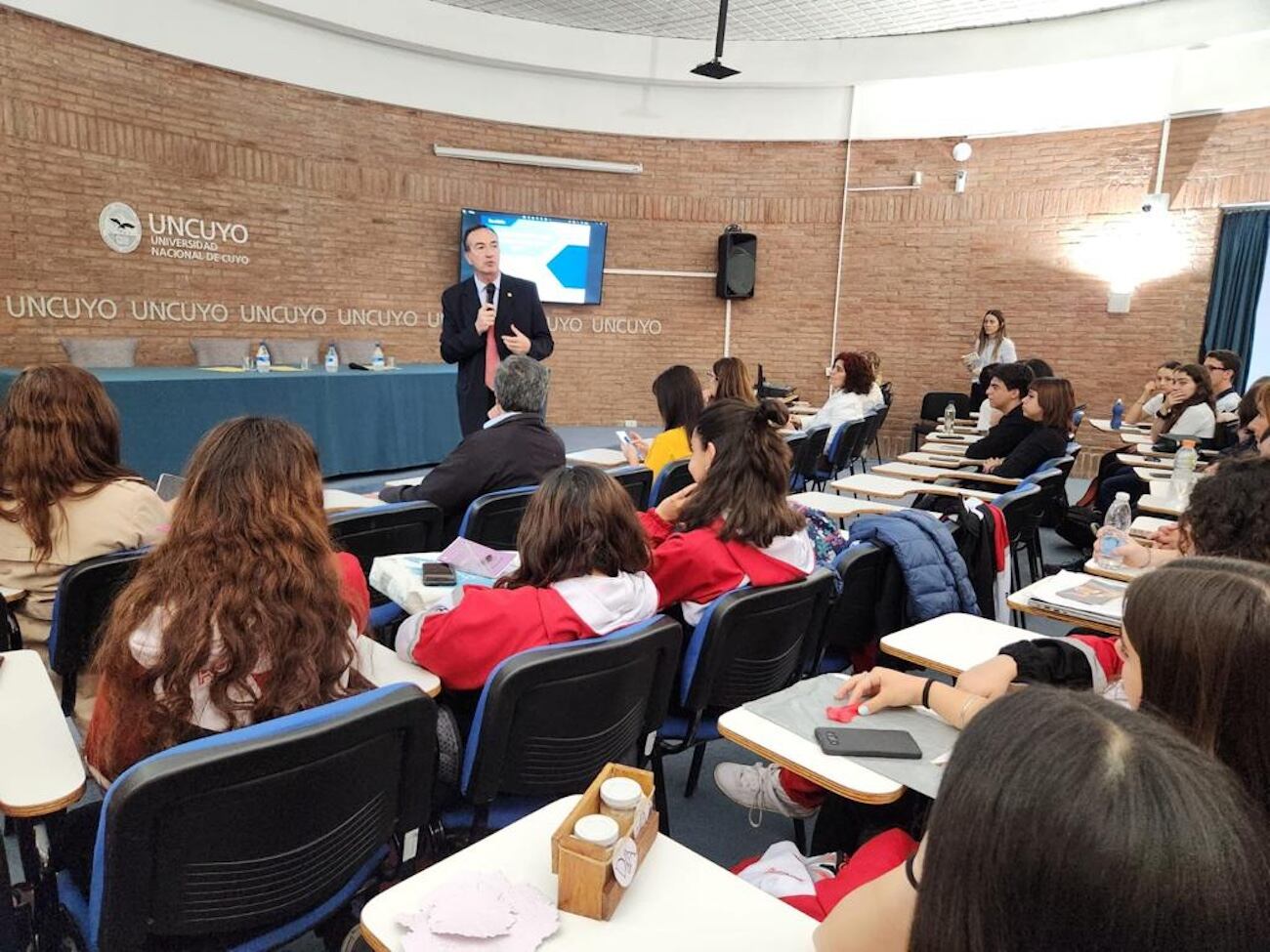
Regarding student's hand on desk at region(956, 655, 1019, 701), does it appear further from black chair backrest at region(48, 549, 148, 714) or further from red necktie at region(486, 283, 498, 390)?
red necktie at region(486, 283, 498, 390)

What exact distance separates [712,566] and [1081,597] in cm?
122

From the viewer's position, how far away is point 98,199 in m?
7.04

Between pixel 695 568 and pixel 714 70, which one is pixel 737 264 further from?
pixel 695 568

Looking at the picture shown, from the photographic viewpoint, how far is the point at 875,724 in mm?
1720

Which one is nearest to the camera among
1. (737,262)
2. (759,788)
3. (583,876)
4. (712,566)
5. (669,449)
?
(583,876)

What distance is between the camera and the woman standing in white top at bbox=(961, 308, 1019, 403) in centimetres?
909

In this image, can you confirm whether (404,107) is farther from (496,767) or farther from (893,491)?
(496,767)

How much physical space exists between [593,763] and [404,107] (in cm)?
879

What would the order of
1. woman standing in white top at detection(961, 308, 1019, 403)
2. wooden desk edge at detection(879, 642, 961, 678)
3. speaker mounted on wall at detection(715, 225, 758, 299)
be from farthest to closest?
speaker mounted on wall at detection(715, 225, 758, 299) → woman standing in white top at detection(961, 308, 1019, 403) → wooden desk edge at detection(879, 642, 961, 678)

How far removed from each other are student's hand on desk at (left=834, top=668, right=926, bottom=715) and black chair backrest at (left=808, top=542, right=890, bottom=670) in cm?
76

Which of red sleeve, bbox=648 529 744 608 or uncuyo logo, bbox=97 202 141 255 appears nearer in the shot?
red sleeve, bbox=648 529 744 608

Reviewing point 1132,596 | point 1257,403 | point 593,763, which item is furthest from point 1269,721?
point 1257,403

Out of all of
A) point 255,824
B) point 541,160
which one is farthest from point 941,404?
point 255,824

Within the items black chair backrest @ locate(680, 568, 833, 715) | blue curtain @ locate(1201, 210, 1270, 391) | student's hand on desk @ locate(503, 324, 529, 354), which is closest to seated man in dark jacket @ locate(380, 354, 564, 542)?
student's hand on desk @ locate(503, 324, 529, 354)
